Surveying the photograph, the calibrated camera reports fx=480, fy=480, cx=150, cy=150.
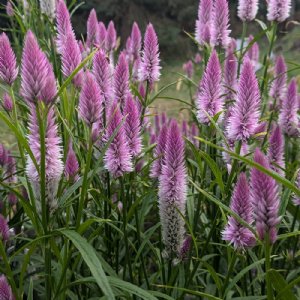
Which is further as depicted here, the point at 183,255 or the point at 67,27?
the point at 67,27

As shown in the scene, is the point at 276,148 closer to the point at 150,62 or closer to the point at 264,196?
the point at 150,62

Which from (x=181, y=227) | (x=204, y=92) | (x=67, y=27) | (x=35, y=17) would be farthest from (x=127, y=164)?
(x=35, y=17)

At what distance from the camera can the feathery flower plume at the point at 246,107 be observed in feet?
5.10

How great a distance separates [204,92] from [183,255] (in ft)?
2.11

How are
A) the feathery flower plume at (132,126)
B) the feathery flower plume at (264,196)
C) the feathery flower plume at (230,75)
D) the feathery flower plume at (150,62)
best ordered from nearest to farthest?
the feathery flower plume at (264,196)
the feathery flower plume at (132,126)
the feathery flower plume at (150,62)
the feathery flower plume at (230,75)

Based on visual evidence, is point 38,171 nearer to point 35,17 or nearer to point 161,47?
point 35,17

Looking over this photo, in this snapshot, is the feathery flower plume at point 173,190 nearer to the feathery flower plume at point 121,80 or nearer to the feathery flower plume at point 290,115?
the feathery flower plume at point 121,80

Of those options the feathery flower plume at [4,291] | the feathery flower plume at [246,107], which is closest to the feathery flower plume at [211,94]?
the feathery flower plume at [246,107]

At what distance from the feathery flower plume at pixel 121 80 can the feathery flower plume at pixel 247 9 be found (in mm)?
1050

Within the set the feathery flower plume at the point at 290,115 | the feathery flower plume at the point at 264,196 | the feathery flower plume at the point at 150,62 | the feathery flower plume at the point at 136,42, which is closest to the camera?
the feathery flower plume at the point at 264,196

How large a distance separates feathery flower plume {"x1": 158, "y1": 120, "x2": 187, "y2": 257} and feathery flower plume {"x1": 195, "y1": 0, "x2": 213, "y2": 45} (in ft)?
3.39

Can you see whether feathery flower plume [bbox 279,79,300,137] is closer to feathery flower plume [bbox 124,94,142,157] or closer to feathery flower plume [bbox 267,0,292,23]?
feathery flower plume [bbox 267,0,292,23]

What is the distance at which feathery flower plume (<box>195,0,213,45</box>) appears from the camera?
2.55 meters

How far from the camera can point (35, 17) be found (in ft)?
9.73
